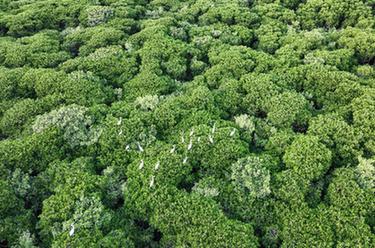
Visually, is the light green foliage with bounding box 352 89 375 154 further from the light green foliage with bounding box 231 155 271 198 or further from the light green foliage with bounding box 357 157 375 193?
the light green foliage with bounding box 231 155 271 198

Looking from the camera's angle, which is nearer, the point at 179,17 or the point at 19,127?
the point at 19,127

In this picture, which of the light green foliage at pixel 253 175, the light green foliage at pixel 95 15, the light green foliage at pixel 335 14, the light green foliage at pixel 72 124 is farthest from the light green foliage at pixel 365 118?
the light green foliage at pixel 95 15

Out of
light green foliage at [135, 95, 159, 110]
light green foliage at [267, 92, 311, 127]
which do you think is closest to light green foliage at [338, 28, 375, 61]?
light green foliage at [267, 92, 311, 127]

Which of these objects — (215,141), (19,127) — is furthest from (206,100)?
(19,127)

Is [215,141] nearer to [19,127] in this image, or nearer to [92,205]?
[92,205]

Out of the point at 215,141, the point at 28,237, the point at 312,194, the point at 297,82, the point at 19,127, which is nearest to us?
the point at 28,237

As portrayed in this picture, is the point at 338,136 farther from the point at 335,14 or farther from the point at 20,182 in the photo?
the point at 20,182

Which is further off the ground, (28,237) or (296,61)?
(296,61)

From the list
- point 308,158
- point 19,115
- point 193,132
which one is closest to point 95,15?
point 19,115
